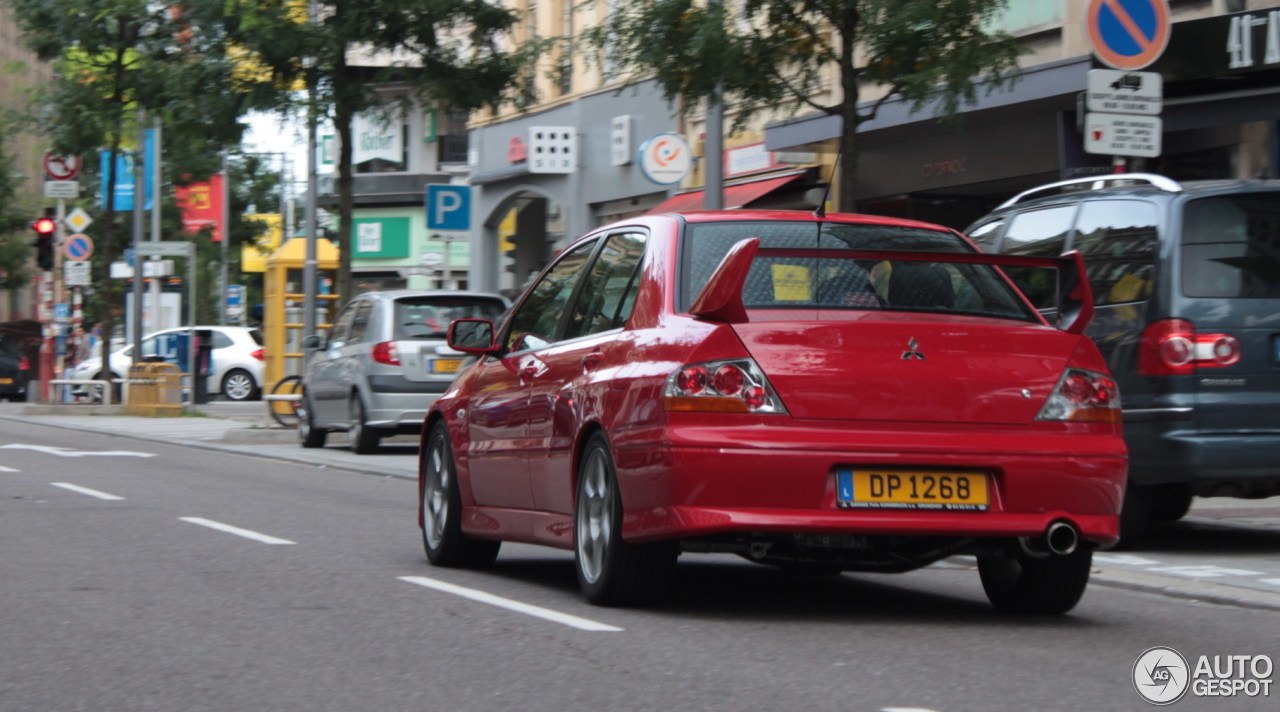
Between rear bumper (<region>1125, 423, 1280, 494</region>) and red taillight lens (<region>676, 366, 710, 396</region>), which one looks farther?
rear bumper (<region>1125, 423, 1280, 494</region>)

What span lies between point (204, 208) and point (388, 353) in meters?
45.8

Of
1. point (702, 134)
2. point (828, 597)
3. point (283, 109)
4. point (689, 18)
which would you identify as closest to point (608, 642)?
point (828, 597)

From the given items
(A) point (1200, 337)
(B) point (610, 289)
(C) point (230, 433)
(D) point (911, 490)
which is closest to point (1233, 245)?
(A) point (1200, 337)

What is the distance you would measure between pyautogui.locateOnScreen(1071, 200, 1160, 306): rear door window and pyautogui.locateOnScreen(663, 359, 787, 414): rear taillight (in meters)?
3.82

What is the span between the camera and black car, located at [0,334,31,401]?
172 ft

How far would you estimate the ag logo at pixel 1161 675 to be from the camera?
629cm

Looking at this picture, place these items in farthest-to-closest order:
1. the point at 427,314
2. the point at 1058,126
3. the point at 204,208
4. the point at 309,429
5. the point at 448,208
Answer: the point at 204,208 < the point at 448,208 < the point at 309,429 < the point at 1058,126 < the point at 427,314

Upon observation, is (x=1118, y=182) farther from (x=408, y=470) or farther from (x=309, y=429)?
(x=309, y=429)

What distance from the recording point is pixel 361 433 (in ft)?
71.7

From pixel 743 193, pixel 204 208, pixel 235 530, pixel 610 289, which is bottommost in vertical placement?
pixel 235 530

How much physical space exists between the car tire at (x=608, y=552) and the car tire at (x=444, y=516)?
155cm

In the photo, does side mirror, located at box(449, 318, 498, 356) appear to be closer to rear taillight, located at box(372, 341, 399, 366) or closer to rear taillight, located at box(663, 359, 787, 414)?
rear taillight, located at box(663, 359, 787, 414)

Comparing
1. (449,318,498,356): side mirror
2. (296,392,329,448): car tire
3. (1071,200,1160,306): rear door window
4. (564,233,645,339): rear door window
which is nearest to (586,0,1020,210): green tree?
(1071,200,1160,306): rear door window

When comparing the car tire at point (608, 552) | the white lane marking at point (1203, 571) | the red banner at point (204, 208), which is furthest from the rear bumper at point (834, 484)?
the red banner at point (204, 208)
